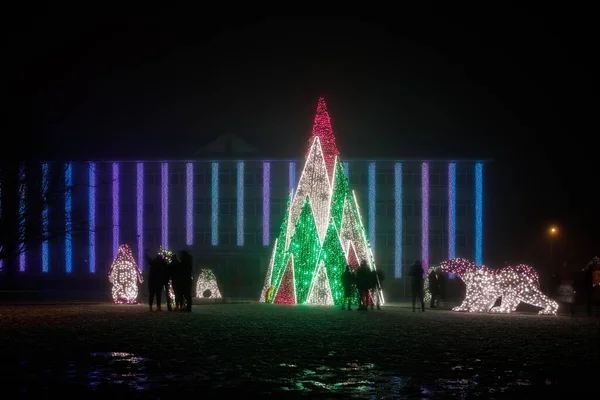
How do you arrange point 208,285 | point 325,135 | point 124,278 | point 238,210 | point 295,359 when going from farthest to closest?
1. point 238,210
2. point 208,285
3. point 325,135
4. point 124,278
5. point 295,359

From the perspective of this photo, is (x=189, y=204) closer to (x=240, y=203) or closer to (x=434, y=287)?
(x=240, y=203)

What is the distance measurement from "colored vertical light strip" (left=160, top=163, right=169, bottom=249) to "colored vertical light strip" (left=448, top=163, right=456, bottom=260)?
70.0 ft

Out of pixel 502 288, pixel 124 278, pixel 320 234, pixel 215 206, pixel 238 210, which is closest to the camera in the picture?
pixel 502 288

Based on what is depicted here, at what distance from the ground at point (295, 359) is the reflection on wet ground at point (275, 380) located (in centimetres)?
1

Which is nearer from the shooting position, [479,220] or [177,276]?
[177,276]

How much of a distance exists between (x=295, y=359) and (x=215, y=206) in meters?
57.8

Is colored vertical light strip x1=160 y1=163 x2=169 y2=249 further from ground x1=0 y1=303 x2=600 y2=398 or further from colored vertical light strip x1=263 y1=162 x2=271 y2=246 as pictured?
ground x1=0 y1=303 x2=600 y2=398

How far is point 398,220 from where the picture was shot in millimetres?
69062

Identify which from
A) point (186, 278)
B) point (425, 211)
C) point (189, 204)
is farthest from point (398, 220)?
point (186, 278)

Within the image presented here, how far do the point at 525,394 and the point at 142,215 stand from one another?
205 feet

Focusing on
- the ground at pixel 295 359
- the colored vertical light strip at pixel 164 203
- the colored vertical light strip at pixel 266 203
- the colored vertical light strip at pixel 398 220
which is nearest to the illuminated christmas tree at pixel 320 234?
the ground at pixel 295 359

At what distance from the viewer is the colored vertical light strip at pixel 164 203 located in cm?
7000

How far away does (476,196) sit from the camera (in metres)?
68.5

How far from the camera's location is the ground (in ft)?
32.0
